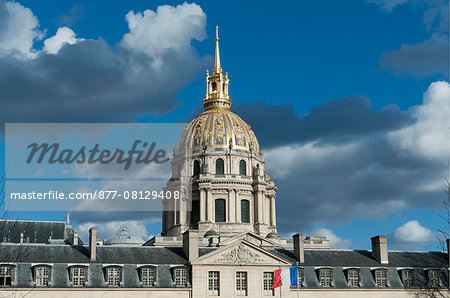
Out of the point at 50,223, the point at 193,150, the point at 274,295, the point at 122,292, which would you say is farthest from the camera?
the point at 193,150

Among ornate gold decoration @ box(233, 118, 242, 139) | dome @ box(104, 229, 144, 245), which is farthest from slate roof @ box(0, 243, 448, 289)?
dome @ box(104, 229, 144, 245)

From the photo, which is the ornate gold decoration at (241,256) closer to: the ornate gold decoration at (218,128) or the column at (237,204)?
the column at (237,204)

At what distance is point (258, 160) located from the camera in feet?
388

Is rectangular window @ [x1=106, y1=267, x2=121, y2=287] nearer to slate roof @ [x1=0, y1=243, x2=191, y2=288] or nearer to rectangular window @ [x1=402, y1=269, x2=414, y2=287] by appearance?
slate roof @ [x1=0, y1=243, x2=191, y2=288]

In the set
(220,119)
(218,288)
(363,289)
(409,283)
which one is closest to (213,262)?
(218,288)

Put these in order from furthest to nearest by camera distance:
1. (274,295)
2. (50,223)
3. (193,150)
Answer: (193,150) < (50,223) < (274,295)

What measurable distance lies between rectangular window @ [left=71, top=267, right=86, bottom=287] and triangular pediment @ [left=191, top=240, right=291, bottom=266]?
451 inches

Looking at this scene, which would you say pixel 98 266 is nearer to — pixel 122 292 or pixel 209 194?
pixel 122 292

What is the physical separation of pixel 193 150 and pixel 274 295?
2077 inches

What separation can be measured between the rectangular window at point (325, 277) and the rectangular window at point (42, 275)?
79.0 ft

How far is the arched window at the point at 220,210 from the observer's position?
368ft

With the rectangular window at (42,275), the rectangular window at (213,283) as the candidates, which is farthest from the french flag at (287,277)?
the rectangular window at (42,275)

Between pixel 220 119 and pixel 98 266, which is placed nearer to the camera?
pixel 98 266

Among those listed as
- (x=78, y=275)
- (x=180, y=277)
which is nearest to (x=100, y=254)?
(x=78, y=275)
